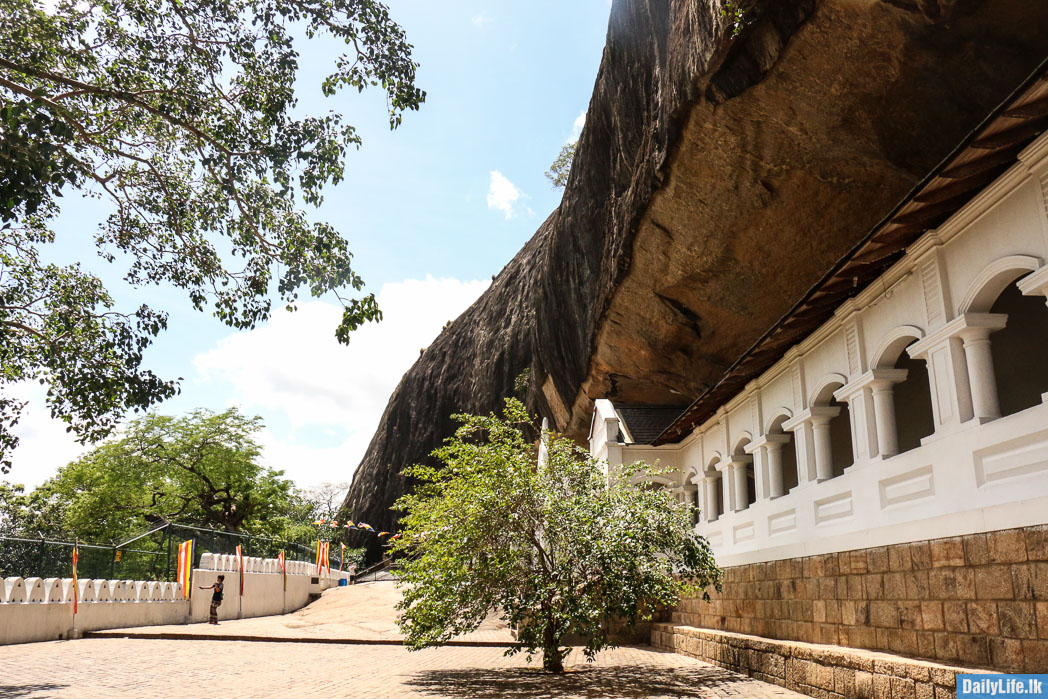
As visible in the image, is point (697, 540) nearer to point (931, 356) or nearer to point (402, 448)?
point (931, 356)

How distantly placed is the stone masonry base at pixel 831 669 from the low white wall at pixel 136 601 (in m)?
12.1

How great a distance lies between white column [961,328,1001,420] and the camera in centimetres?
676

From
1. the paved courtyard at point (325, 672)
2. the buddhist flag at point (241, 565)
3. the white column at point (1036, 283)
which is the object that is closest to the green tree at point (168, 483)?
the buddhist flag at point (241, 565)

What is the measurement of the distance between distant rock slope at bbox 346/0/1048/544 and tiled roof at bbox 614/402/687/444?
0.36m

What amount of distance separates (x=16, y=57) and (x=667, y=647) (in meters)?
13.5

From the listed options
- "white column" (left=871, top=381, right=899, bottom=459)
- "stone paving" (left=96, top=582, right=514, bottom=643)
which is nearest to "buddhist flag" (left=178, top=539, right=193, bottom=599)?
"stone paving" (left=96, top=582, right=514, bottom=643)

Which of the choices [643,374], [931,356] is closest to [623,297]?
[643,374]

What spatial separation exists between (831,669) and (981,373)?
10.9 ft

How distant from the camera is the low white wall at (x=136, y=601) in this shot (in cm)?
1373

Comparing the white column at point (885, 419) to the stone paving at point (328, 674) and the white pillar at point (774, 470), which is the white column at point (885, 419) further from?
the white pillar at point (774, 470)

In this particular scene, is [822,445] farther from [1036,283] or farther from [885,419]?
[1036,283]

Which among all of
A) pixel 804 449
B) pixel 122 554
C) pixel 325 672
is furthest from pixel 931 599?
pixel 122 554

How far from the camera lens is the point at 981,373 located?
6836mm

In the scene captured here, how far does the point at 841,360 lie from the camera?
9719 millimetres
